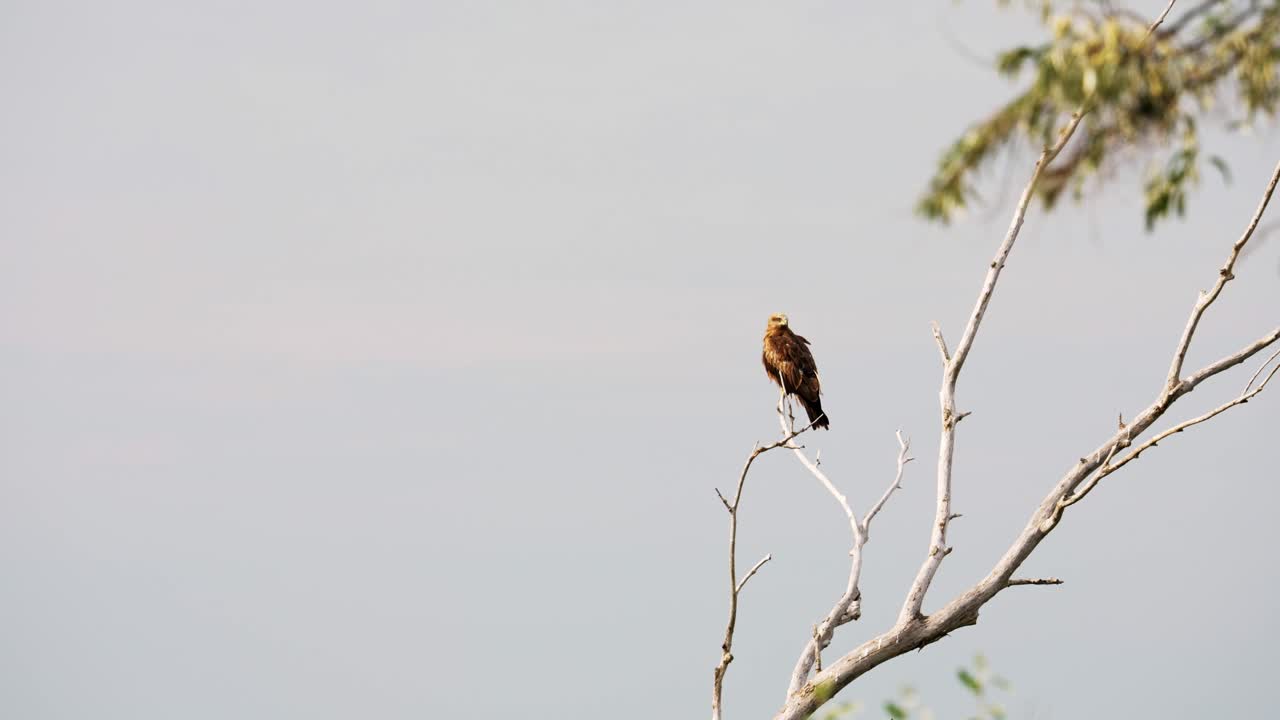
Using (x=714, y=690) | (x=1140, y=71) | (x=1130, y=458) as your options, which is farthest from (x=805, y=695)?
(x=1140, y=71)

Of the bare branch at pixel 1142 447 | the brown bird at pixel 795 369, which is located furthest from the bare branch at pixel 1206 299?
the brown bird at pixel 795 369

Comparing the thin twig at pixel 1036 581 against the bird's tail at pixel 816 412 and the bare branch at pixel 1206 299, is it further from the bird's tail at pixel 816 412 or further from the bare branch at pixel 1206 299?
the bird's tail at pixel 816 412

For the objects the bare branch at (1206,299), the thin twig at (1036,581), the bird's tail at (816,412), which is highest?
the bird's tail at (816,412)

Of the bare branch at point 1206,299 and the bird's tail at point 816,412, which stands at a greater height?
the bird's tail at point 816,412

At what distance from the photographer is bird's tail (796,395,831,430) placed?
524 inches

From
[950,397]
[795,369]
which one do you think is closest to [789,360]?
[795,369]

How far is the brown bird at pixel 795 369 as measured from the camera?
43.9 ft

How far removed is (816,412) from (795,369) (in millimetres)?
517

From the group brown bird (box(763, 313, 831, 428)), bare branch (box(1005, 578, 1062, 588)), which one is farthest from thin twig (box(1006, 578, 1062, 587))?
brown bird (box(763, 313, 831, 428))

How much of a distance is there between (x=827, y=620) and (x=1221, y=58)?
4135mm

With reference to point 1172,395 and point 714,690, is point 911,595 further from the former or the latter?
point 1172,395

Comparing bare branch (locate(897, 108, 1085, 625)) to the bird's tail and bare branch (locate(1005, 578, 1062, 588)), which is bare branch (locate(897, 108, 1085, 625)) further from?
the bird's tail

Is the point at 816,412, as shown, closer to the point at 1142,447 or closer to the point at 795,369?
the point at 795,369

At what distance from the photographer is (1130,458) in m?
7.80
